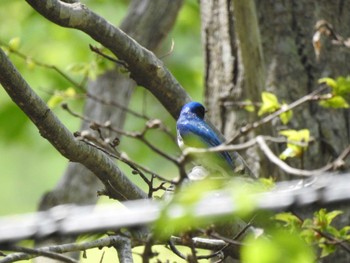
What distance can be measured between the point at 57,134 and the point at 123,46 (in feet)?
1.89

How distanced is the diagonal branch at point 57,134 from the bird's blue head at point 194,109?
2.86 feet

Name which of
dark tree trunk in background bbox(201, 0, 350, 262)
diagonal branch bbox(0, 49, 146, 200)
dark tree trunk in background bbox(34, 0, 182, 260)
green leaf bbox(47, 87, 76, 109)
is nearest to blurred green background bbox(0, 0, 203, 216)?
dark tree trunk in background bbox(34, 0, 182, 260)

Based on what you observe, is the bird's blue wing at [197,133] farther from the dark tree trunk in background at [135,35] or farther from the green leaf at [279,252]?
the green leaf at [279,252]

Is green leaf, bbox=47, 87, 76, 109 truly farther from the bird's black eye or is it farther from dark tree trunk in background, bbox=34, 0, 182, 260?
dark tree trunk in background, bbox=34, 0, 182, 260

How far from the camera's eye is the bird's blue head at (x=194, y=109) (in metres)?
4.02

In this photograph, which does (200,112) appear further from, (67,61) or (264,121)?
(67,61)

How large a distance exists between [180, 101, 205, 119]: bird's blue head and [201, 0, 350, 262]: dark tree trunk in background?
0.44 meters

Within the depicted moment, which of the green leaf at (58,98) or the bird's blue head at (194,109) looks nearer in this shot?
the bird's blue head at (194,109)

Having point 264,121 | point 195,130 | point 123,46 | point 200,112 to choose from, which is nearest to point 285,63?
point 200,112

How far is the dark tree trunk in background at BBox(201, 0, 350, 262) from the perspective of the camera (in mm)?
4637

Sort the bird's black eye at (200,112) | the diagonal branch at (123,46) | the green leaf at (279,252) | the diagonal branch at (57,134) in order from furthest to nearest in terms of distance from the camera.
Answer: the bird's black eye at (200,112) < the diagonal branch at (123,46) < the diagonal branch at (57,134) < the green leaf at (279,252)

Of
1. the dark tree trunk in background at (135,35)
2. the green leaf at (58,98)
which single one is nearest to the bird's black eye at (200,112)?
the green leaf at (58,98)

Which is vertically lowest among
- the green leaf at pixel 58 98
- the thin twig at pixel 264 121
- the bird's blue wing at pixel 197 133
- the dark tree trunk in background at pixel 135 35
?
the thin twig at pixel 264 121

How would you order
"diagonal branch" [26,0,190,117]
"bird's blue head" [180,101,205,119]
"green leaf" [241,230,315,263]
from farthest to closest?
1. "bird's blue head" [180,101,205,119]
2. "diagonal branch" [26,0,190,117]
3. "green leaf" [241,230,315,263]
